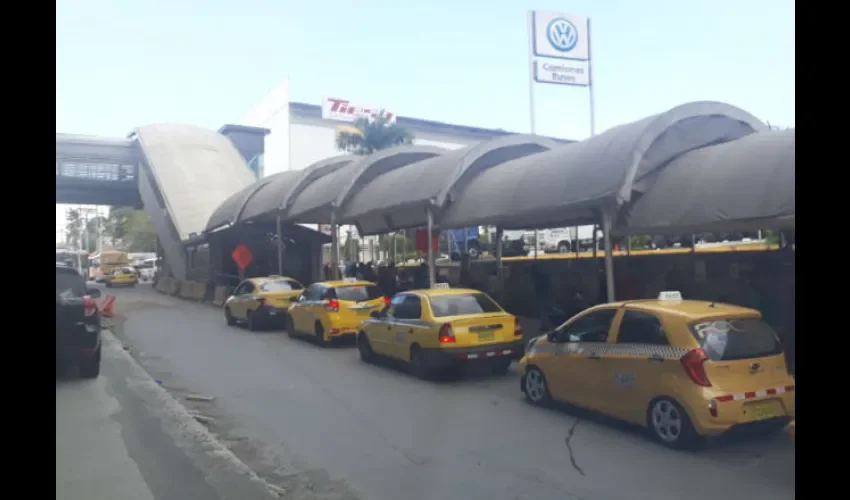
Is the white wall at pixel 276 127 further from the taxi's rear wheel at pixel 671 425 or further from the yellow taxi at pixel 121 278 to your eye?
the taxi's rear wheel at pixel 671 425

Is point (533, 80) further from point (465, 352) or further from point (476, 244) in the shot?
point (465, 352)

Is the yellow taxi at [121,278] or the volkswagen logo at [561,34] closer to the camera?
the volkswagen logo at [561,34]

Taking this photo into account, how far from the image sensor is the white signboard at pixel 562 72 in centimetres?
3259

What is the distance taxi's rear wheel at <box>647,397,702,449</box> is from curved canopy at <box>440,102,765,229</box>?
18.7 ft

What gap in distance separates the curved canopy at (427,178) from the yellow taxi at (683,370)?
388 inches

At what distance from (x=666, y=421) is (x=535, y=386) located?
227cm

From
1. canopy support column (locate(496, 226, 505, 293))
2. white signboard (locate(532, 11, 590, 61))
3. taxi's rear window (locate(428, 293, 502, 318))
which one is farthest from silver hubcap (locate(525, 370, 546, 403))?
white signboard (locate(532, 11, 590, 61))

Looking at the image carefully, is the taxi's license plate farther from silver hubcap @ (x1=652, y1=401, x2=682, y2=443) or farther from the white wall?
the white wall

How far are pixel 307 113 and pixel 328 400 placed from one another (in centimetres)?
6517

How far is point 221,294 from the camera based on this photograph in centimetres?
2861

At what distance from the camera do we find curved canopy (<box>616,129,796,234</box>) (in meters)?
10.3

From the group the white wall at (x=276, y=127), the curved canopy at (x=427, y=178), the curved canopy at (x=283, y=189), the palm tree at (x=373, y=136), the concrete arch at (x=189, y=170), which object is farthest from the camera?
the white wall at (x=276, y=127)

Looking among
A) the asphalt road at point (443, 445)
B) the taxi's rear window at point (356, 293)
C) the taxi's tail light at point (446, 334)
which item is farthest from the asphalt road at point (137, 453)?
the taxi's rear window at point (356, 293)

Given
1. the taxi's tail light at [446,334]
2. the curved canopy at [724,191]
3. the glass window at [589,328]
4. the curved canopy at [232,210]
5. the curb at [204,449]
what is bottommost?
the curb at [204,449]
